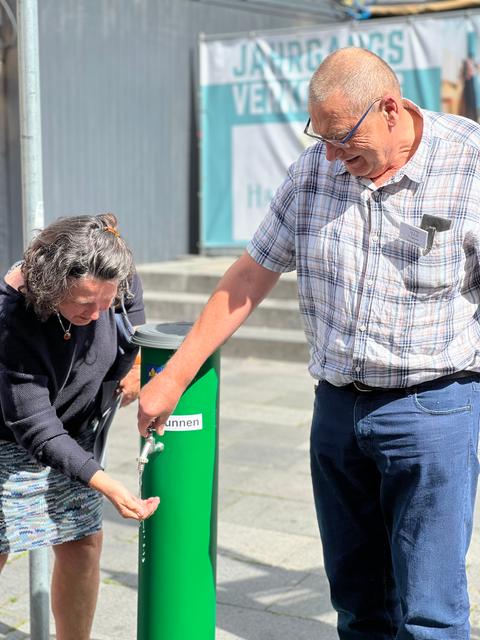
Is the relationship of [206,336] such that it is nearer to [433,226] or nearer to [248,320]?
[433,226]

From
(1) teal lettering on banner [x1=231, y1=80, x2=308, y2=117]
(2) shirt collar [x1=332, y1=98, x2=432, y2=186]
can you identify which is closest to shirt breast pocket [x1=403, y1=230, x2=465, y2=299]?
(2) shirt collar [x1=332, y1=98, x2=432, y2=186]

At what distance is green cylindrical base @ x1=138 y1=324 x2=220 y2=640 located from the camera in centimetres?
262

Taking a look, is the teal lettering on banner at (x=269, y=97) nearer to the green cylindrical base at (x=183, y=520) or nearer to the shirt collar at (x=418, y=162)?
the green cylindrical base at (x=183, y=520)

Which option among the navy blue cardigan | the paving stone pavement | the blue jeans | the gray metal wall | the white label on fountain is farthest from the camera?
the gray metal wall

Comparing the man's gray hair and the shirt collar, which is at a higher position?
the man's gray hair

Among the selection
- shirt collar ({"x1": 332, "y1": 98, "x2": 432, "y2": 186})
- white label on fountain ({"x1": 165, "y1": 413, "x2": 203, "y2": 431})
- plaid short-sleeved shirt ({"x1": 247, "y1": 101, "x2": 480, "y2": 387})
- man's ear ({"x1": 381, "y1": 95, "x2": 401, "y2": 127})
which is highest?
man's ear ({"x1": 381, "y1": 95, "x2": 401, "y2": 127})

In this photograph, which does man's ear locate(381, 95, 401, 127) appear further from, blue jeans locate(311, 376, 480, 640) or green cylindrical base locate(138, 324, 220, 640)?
green cylindrical base locate(138, 324, 220, 640)

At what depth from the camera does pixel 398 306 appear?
222 centimetres

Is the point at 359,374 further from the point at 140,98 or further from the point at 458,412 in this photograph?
the point at 140,98

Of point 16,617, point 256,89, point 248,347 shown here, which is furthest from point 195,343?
point 256,89

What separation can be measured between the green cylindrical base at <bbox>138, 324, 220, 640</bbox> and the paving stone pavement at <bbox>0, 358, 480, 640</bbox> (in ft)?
1.86

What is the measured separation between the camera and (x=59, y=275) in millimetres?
2326

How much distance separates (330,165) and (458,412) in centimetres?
69

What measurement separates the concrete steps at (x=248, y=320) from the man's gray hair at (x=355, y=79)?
570cm
